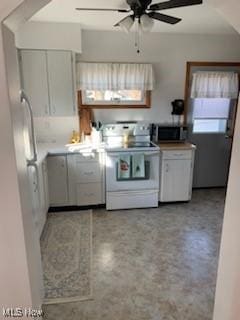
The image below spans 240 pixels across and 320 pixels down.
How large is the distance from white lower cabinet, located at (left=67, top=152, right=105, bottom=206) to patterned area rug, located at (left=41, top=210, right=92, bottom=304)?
0.68 feet

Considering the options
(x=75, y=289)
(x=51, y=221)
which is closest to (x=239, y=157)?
(x=75, y=289)

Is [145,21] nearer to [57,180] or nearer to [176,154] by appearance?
[176,154]

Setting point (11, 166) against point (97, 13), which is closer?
point (11, 166)

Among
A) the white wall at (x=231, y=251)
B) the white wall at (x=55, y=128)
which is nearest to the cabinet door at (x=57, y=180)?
the white wall at (x=55, y=128)

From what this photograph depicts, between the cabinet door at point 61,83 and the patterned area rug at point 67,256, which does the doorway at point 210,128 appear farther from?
the patterned area rug at point 67,256

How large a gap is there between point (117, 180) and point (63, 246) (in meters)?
1.17

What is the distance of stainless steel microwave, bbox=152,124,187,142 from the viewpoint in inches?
153

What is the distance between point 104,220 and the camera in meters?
3.43

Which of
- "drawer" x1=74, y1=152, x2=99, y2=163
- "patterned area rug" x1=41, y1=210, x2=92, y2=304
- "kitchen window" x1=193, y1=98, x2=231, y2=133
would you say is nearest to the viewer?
"patterned area rug" x1=41, y1=210, x2=92, y2=304

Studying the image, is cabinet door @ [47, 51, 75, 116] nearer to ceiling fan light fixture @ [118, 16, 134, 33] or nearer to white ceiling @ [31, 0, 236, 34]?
white ceiling @ [31, 0, 236, 34]

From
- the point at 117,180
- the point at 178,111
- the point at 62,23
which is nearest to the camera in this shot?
the point at 62,23

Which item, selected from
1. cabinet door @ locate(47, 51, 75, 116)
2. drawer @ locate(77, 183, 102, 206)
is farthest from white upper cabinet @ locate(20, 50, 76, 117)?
drawer @ locate(77, 183, 102, 206)

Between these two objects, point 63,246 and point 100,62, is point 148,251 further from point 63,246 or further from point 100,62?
point 100,62

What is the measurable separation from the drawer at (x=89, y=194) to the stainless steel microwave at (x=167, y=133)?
118 centimetres
